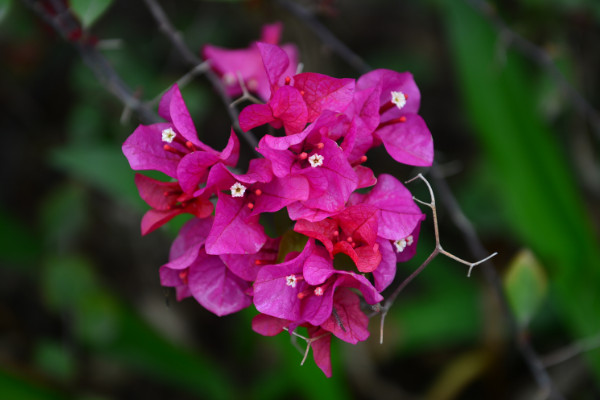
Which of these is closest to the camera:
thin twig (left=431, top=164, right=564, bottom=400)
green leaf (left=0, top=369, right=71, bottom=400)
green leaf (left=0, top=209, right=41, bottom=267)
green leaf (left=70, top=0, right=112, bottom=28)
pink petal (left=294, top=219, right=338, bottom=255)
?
pink petal (left=294, top=219, right=338, bottom=255)

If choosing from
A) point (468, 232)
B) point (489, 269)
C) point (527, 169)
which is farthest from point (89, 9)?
point (527, 169)

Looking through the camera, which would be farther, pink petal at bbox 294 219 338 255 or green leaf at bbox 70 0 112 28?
green leaf at bbox 70 0 112 28

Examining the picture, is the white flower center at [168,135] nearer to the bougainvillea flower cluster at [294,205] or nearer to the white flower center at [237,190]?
the bougainvillea flower cluster at [294,205]

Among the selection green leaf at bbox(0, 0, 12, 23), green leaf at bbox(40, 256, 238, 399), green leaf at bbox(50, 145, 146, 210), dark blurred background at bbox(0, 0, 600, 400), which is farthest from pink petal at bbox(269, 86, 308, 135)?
green leaf at bbox(40, 256, 238, 399)

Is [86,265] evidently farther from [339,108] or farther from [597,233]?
[597,233]

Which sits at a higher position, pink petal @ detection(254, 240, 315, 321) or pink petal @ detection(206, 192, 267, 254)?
pink petal @ detection(206, 192, 267, 254)

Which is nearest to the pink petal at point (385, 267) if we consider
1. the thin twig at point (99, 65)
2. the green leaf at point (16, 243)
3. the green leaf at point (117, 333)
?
the thin twig at point (99, 65)

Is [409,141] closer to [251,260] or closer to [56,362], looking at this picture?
[251,260]

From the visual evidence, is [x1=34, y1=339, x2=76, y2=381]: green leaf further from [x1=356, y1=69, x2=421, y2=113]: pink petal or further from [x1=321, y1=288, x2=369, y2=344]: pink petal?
[x1=356, y1=69, x2=421, y2=113]: pink petal
